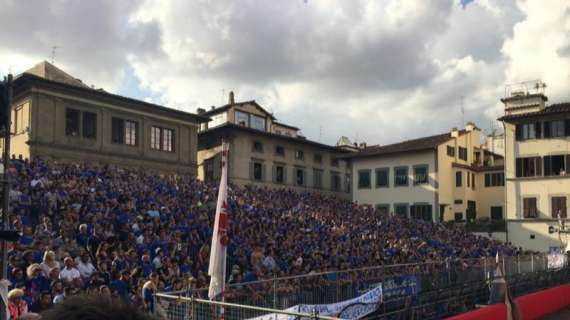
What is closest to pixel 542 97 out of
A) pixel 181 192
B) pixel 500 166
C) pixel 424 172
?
pixel 500 166

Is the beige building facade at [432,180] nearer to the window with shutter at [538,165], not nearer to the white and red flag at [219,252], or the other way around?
the window with shutter at [538,165]

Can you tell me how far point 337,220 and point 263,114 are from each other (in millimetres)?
23682

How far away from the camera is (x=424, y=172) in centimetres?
4872

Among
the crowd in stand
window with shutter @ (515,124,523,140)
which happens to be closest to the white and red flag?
the crowd in stand

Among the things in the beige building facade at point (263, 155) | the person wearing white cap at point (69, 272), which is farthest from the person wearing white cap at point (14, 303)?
the beige building facade at point (263, 155)

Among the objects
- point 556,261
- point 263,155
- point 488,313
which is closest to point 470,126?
point 263,155

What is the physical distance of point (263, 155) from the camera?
46.3 m

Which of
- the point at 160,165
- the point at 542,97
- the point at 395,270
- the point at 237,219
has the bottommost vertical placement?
the point at 395,270

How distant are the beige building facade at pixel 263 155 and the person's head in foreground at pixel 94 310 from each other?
133ft

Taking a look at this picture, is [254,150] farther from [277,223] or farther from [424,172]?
[277,223]

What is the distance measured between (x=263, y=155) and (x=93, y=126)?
1666 centimetres

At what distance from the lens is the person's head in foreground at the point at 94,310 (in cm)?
138

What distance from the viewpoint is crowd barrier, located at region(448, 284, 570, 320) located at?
15648 mm

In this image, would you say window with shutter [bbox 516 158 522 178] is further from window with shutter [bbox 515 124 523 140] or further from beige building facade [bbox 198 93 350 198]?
beige building facade [bbox 198 93 350 198]
